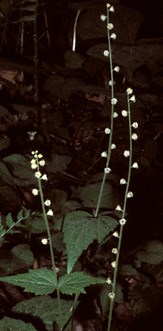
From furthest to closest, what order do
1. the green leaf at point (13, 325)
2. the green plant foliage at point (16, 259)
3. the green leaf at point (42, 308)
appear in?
1. the green plant foliage at point (16, 259)
2. the green leaf at point (42, 308)
3. the green leaf at point (13, 325)

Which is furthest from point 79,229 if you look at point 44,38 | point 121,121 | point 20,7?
point 44,38

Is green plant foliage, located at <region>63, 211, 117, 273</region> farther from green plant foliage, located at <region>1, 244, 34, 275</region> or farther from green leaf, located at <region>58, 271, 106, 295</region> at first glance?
green plant foliage, located at <region>1, 244, 34, 275</region>

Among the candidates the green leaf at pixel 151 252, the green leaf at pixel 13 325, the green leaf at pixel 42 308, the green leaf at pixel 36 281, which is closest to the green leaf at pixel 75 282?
the green leaf at pixel 36 281

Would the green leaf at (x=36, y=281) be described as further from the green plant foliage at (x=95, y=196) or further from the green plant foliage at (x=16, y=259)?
the green plant foliage at (x=95, y=196)

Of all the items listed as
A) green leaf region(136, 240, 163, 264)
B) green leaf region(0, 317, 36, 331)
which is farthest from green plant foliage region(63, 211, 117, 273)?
green leaf region(136, 240, 163, 264)

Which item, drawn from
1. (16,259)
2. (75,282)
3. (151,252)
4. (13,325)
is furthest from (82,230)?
(151,252)

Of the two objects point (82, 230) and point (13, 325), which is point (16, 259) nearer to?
point (13, 325)

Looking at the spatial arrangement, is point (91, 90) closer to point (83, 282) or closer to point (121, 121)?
point (121, 121)
